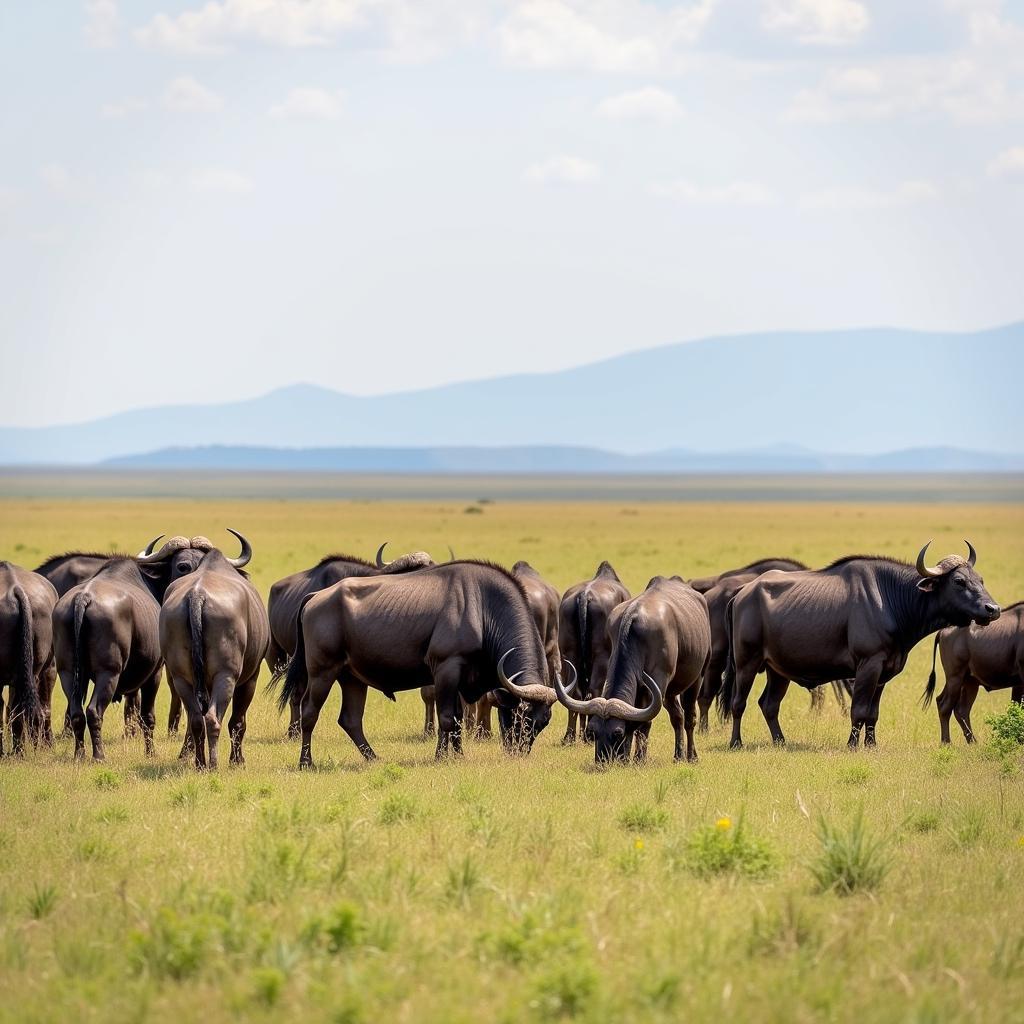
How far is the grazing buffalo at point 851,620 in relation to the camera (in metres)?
16.9

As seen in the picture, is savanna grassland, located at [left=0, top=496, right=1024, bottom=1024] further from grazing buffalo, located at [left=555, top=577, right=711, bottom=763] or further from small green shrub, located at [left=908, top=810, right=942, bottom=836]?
grazing buffalo, located at [left=555, top=577, right=711, bottom=763]

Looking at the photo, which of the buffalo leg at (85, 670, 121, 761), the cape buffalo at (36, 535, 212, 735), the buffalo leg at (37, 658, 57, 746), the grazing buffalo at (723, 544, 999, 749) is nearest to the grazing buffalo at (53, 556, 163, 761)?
the buffalo leg at (85, 670, 121, 761)

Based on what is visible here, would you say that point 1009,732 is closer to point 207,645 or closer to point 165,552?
point 207,645

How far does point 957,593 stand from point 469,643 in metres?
5.30

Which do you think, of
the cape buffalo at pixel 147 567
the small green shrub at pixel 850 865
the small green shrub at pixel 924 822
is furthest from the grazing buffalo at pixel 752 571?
the small green shrub at pixel 850 865

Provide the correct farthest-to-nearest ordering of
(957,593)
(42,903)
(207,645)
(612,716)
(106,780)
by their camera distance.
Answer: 1. (957,593)
2. (612,716)
3. (207,645)
4. (106,780)
5. (42,903)

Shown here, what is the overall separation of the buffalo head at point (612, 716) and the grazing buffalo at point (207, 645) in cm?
306

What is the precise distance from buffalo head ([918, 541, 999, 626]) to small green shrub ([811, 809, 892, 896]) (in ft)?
22.9

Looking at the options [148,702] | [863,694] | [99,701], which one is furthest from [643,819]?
[148,702]

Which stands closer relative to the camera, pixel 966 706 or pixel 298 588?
pixel 966 706

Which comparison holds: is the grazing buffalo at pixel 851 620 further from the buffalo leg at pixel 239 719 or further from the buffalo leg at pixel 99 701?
the buffalo leg at pixel 99 701

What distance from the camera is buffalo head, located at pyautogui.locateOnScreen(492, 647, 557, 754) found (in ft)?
50.4

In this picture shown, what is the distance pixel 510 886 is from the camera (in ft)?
32.9

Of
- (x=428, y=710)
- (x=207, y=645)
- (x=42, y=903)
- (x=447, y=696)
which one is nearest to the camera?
(x=42, y=903)
